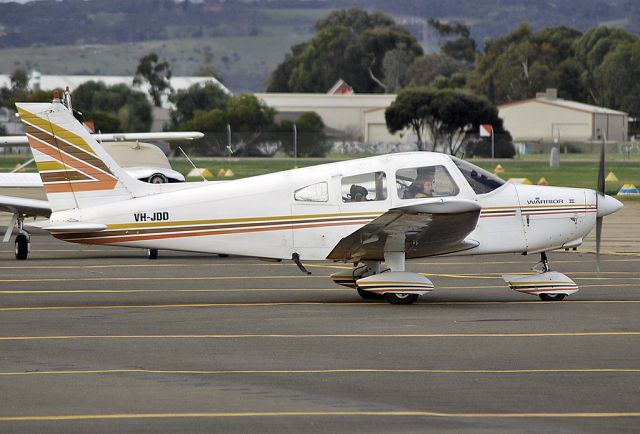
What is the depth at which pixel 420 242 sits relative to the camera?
16.1 meters

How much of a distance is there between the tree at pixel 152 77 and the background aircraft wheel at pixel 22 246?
98168mm

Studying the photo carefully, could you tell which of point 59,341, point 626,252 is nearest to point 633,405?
point 59,341

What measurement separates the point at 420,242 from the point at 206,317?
2.92m

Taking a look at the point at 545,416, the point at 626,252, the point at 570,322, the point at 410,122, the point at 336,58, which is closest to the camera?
the point at 545,416

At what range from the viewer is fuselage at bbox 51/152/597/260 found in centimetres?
1600

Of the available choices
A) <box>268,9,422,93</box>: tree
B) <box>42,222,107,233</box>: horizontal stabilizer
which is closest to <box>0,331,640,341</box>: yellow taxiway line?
<box>42,222,107,233</box>: horizontal stabilizer

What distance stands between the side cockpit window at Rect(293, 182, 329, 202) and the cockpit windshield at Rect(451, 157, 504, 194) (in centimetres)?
164

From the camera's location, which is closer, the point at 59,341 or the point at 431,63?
the point at 59,341

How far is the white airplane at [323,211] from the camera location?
1591cm

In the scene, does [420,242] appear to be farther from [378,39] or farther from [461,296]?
[378,39]

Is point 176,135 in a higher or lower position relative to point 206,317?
higher

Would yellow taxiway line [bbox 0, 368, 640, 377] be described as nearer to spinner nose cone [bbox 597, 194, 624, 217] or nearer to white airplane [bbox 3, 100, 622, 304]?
white airplane [bbox 3, 100, 622, 304]

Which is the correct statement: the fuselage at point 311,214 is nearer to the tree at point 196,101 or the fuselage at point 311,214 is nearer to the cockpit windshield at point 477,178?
the cockpit windshield at point 477,178

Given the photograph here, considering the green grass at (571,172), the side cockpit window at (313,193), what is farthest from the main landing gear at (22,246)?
the green grass at (571,172)
